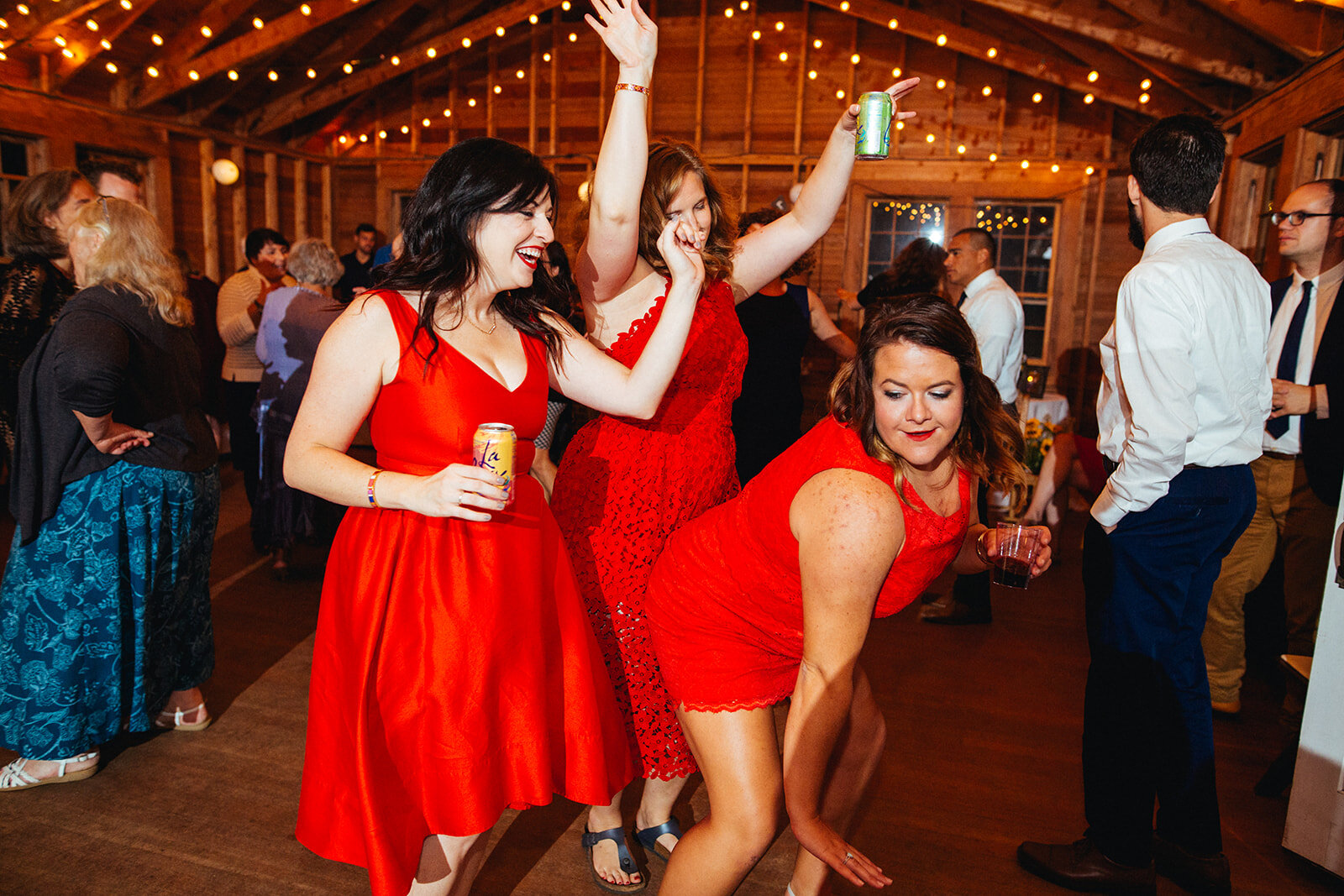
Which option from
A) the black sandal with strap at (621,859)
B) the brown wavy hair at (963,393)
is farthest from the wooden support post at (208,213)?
the brown wavy hair at (963,393)

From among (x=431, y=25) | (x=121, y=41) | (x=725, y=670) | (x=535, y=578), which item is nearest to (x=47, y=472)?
(x=535, y=578)

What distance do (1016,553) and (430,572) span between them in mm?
1122

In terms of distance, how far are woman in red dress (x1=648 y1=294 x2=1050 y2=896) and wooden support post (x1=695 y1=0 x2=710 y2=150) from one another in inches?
276

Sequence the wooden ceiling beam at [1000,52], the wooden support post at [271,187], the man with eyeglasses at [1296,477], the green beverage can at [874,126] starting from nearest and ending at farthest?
1. the green beverage can at [874,126]
2. the man with eyeglasses at [1296,477]
3. the wooden ceiling beam at [1000,52]
4. the wooden support post at [271,187]

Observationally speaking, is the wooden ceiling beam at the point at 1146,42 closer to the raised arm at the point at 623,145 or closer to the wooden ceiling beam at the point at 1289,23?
the wooden ceiling beam at the point at 1289,23

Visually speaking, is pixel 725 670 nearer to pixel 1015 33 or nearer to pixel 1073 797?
pixel 1073 797

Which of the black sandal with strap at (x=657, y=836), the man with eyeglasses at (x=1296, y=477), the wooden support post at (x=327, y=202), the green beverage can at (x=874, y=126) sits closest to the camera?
the green beverage can at (x=874, y=126)

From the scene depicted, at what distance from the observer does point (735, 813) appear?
1.54 metres

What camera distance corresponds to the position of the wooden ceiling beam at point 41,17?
571 cm

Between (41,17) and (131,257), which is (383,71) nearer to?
(41,17)

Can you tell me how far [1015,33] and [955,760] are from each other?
22.7 feet

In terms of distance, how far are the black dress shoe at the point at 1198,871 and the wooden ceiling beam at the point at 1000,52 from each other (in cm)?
651

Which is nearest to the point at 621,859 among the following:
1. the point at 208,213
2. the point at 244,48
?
the point at 244,48

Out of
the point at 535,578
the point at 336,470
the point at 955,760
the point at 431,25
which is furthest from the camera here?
the point at 431,25
